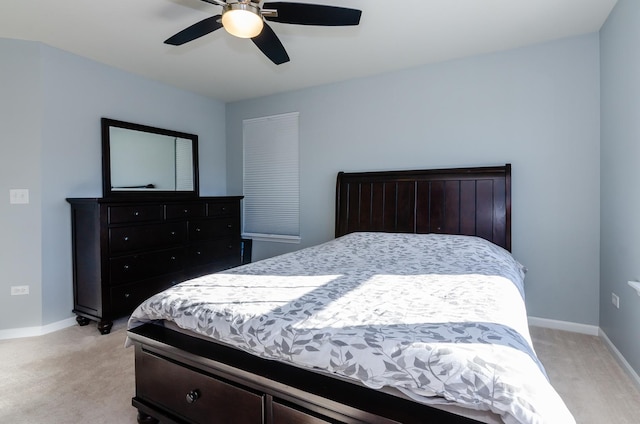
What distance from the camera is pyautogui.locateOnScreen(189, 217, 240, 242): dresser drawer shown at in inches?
152

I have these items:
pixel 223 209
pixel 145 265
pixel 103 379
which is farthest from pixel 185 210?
pixel 103 379

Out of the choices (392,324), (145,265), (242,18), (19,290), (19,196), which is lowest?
(19,290)

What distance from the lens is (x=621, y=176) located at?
2.36 m

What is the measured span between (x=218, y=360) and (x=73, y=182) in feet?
9.17

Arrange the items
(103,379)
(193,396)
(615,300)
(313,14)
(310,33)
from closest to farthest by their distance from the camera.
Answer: (193,396) → (313,14) → (103,379) → (615,300) → (310,33)

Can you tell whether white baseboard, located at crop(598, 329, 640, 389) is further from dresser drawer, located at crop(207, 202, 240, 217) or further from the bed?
dresser drawer, located at crop(207, 202, 240, 217)

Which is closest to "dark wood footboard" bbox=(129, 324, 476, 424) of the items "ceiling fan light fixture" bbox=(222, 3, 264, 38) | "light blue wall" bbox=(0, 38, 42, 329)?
"ceiling fan light fixture" bbox=(222, 3, 264, 38)

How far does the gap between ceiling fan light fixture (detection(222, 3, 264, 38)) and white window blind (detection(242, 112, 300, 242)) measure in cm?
237

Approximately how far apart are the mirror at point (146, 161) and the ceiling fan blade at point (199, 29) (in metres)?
1.74

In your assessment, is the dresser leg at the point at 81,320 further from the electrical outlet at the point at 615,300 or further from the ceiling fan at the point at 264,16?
the electrical outlet at the point at 615,300

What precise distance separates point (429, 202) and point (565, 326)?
1570mm

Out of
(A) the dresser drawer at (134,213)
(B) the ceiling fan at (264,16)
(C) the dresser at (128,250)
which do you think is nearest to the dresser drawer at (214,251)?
(C) the dresser at (128,250)

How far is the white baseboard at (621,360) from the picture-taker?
2.13 meters

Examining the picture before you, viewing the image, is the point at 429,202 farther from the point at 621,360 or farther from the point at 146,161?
the point at 146,161
